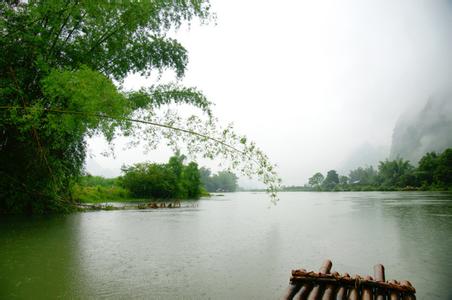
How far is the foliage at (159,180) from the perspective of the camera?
109 ft

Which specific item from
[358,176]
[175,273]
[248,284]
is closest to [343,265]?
[248,284]

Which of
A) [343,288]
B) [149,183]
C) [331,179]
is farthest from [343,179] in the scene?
[343,288]

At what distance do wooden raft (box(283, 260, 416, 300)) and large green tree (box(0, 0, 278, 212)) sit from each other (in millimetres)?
1729

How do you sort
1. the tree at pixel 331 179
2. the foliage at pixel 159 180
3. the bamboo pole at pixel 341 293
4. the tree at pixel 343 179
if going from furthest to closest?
the tree at pixel 343 179
the tree at pixel 331 179
the foliage at pixel 159 180
the bamboo pole at pixel 341 293

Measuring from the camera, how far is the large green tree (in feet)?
13.3

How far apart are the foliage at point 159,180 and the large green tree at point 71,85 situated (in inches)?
851

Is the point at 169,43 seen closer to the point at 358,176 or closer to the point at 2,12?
the point at 2,12

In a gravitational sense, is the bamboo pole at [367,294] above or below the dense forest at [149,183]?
below

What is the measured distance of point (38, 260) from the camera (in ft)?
16.5

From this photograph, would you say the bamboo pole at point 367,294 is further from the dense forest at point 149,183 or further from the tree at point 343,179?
the tree at point 343,179

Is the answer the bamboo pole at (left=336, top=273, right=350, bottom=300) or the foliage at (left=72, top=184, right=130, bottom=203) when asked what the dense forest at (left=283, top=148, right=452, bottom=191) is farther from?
the bamboo pole at (left=336, top=273, right=350, bottom=300)

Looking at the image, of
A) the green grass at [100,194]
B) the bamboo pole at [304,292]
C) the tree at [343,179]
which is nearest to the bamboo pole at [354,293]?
the bamboo pole at [304,292]

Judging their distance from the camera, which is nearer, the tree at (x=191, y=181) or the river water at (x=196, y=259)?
the river water at (x=196, y=259)

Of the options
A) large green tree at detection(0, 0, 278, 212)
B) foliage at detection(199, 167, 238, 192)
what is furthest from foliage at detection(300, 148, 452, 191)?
large green tree at detection(0, 0, 278, 212)
